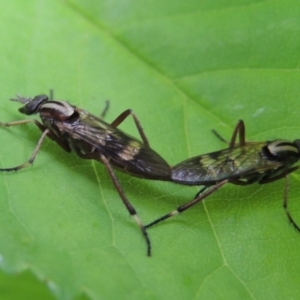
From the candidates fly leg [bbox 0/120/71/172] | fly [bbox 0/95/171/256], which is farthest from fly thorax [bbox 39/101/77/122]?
fly leg [bbox 0/120/71/172]

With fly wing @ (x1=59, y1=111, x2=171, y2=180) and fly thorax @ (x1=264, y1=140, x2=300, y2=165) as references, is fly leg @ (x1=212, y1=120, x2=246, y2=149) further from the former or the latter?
fly wing @ (x1=59, y1=111, x2=171, y2=180)

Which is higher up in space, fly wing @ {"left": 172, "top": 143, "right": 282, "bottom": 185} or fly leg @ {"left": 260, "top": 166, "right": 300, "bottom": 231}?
fly wing @ {"left": 172, "top": 143, "right": 282, "bottom": 185}

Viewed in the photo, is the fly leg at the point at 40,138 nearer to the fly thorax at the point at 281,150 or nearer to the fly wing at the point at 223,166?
the fly wing at the point at 223,166

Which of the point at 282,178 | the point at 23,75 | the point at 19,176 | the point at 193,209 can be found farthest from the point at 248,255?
the point at 23,75

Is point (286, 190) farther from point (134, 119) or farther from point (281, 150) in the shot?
point (134, 119)

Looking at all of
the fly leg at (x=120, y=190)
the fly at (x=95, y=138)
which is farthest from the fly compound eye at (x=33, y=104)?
the fly leg at (x=120, y=190)

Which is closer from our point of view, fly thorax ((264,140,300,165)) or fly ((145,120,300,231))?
fly ((145,120,300,231))

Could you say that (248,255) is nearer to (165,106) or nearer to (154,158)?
(154,158)
